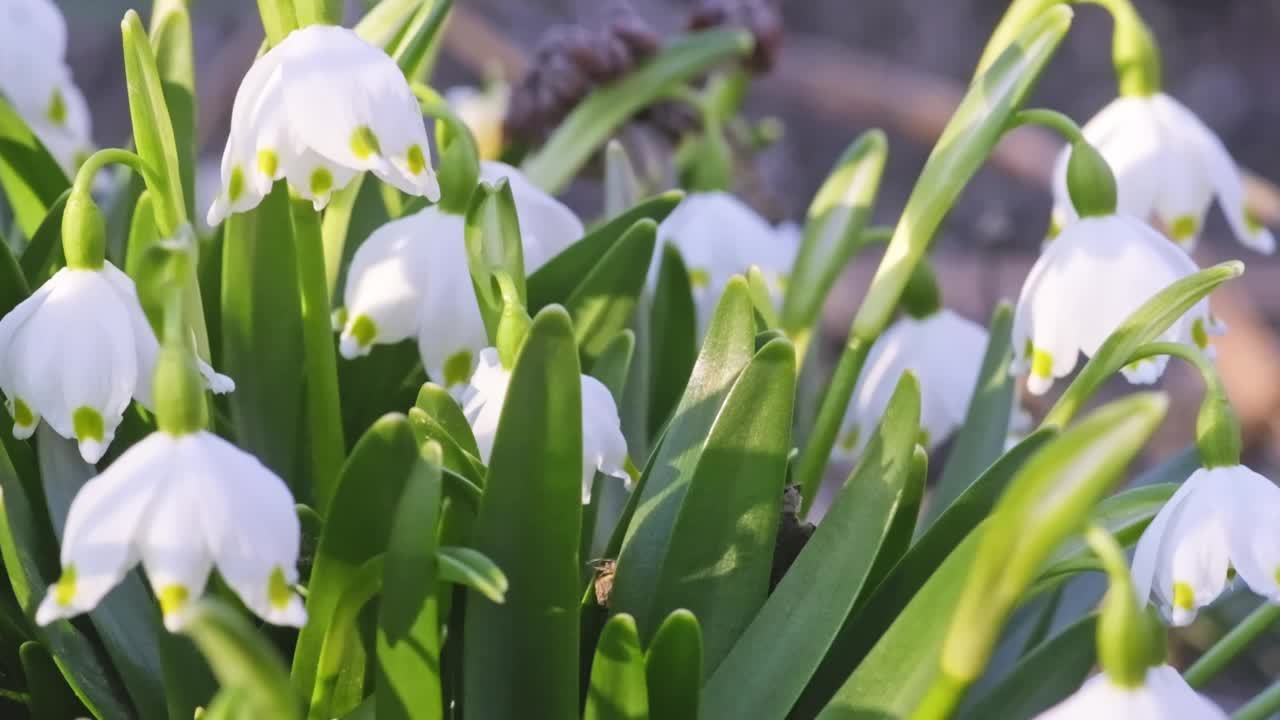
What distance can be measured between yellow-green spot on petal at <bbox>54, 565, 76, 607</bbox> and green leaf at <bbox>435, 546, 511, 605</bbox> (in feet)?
0.41

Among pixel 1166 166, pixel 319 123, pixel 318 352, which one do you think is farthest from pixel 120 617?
pixel 1166 166

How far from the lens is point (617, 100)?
1258 millimetres

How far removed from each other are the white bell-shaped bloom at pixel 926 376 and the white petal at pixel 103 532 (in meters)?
0.54

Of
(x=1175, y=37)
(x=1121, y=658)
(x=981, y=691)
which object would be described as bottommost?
(x=1175, y=37)

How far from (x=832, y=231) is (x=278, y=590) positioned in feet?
1.67

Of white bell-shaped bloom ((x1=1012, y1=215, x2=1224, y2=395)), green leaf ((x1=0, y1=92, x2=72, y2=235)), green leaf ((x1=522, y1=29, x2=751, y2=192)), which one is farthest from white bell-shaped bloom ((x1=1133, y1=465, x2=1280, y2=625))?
green leaf ((x1=522, y1=29, x2=751, y2=192))

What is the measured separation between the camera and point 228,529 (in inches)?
18.4

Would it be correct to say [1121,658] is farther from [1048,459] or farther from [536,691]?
[536,691]

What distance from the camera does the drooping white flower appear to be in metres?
0.71

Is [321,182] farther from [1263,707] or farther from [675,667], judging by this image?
[1263,707]

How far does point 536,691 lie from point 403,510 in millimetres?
126

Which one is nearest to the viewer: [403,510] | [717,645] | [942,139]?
[403,510]

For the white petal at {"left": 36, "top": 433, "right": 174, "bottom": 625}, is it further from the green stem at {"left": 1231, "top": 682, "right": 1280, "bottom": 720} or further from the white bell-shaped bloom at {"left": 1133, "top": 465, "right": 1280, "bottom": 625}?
the green stem at {"left": 1231, "top": 682, "right": 1280, "bottom": 720}

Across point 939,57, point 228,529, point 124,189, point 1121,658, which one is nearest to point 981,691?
point 1121,658
